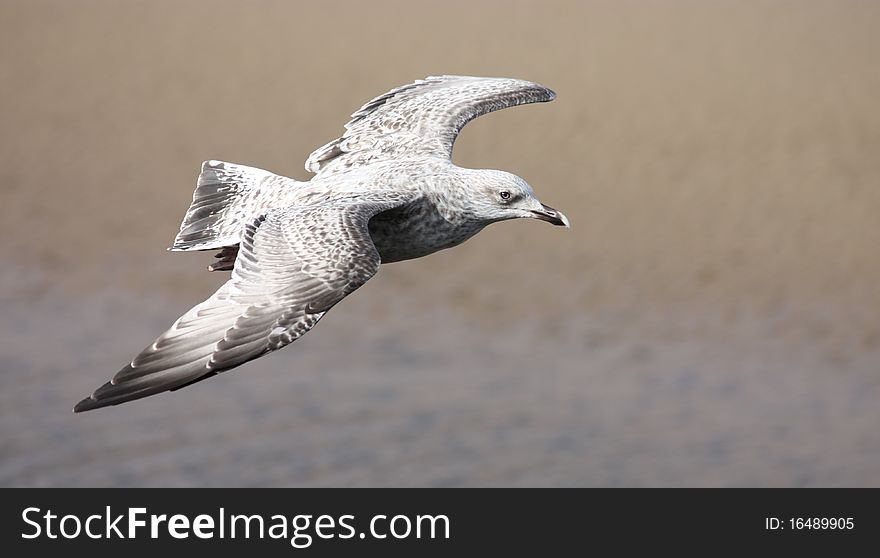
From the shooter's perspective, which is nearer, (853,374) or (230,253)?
(230,253)

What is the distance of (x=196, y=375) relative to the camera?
933 cm

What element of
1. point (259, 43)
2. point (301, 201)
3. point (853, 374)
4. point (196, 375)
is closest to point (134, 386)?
point (196, 375)

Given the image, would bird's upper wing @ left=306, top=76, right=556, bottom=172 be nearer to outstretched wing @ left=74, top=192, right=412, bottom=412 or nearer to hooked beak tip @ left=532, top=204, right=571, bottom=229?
hooked beak tip @ left=532, top=204, right=571, bottom=229

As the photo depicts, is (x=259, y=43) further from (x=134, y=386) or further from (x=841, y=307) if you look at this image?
(x=134, y=386)

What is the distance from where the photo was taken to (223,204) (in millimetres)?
12078

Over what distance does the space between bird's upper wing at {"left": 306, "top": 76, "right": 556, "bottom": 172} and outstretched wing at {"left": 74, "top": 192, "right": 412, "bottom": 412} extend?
2.00 meters

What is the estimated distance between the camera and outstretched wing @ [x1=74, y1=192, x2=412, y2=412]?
30.7ft

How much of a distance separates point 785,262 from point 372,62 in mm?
7570

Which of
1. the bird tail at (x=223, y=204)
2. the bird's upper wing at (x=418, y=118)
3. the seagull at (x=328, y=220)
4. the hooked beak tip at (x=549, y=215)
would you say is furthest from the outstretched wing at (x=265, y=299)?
the bird's upper wing at (x=418, y=118)

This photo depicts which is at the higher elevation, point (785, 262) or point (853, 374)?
point (785, 262)

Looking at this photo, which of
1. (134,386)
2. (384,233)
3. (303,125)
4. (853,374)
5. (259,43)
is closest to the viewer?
(134,386)

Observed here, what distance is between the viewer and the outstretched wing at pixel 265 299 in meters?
9.35

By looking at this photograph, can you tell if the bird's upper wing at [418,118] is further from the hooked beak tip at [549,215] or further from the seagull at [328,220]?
the hooked beak tip at [549,215]

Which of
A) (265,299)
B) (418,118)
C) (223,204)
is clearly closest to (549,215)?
(418,118)
